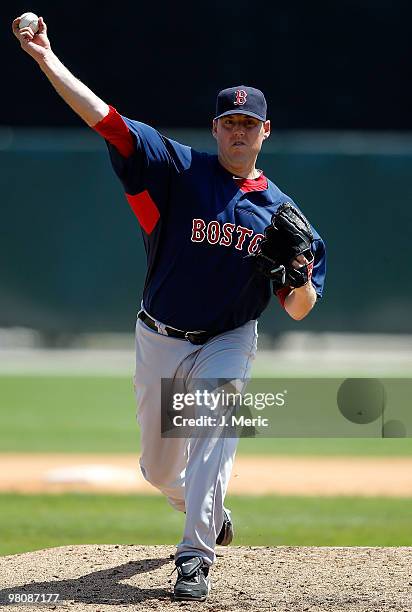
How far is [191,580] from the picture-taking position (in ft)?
13.8

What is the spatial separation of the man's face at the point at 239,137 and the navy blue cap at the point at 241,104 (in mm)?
28

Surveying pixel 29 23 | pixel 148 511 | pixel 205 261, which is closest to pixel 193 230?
pixel 205 261

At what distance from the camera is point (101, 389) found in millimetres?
11992

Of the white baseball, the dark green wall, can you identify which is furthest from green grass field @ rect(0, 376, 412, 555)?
the dark green wall

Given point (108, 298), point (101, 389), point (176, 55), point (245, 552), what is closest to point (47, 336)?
point (108, 298)

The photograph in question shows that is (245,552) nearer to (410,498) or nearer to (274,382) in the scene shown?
(410,498)

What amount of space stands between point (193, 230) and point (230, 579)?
4.60 ft

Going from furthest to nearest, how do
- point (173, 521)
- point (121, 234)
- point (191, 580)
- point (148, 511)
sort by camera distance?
point (121, 234), point (148, 511), point (173, 521), point (191, 580)

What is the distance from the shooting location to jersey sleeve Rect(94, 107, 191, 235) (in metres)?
4.36

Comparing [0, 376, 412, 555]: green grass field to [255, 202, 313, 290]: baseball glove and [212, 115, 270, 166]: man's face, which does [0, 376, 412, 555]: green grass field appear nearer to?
[255, 202, 313, 290]: baseball glove

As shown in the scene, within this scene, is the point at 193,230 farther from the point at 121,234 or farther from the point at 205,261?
the point at 121,234

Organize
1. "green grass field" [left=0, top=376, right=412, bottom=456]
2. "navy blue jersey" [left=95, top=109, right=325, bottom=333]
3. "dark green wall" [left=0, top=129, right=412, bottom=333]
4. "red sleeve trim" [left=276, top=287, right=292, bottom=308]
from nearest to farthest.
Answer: "navy blue jersey" [left=95, top=109, right=325, bottom=333] → "red sleeve trim" [left=276, top=287, right=292, bottom=308] → "green grass field" [left=0, top=376, right=412, bottom=456] → "dark green wall" [left=0, top=129, right=412, bottom=333]

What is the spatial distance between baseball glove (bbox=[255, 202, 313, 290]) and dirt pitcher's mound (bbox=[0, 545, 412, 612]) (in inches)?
47.0

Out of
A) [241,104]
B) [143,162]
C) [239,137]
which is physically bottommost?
[143,162]
